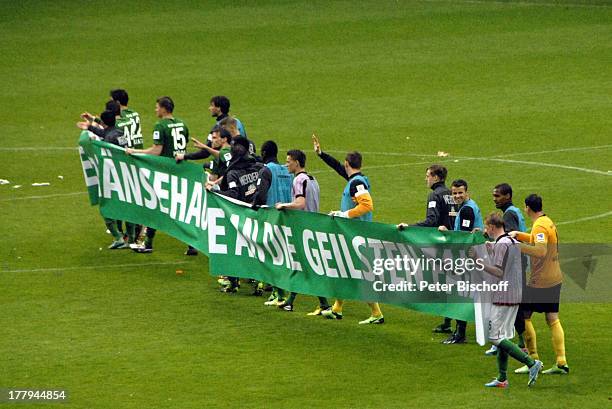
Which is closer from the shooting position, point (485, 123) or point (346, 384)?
point (346, 384)

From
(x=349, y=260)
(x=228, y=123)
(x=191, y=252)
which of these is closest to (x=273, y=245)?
(x=349, y=260)

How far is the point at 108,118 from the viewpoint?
2012cm

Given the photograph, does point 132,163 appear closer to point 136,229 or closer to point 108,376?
point 136,229

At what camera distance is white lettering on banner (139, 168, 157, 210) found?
19109 mm

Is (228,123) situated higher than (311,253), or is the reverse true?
(228,123)

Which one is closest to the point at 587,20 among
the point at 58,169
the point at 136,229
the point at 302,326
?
the point at 58,169

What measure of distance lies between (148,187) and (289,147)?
303 inches

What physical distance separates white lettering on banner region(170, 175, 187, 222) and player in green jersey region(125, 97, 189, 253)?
2.72ft

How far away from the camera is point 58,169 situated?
25.7m

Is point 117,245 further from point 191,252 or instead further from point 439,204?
point 439,204

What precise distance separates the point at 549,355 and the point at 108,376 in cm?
482

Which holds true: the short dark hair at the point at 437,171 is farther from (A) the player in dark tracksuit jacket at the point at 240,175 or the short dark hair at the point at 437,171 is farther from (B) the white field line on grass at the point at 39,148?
(B) the white field line on grass at the point at 39,148

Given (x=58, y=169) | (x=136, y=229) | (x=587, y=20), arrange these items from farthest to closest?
(x=587, y=20), (x=58, y=169), (x=136, y=229)

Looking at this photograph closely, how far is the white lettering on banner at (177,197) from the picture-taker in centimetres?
1842
